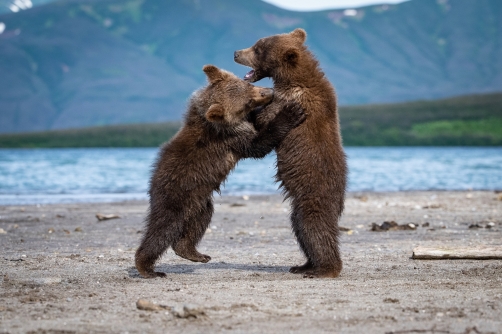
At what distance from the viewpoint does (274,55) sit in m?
7.62

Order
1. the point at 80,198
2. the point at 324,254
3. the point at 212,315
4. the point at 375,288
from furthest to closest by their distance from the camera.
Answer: the point at 80,198
the point at 324,254
the point at 375,288
the point at 212,315

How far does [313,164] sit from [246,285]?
1.33 m

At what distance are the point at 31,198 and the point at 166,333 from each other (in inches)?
591

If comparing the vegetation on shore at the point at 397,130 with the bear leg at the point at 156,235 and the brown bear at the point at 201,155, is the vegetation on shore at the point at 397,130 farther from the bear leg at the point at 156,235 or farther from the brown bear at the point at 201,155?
the bear leg at the point at 156,235

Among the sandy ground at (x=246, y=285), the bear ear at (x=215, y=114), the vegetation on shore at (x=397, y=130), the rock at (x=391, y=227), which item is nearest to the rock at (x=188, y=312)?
the sandy ground at (x=246, y=285)

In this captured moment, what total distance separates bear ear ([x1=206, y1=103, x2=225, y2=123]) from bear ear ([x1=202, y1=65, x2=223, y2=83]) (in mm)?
598

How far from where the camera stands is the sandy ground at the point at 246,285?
5.13 meters

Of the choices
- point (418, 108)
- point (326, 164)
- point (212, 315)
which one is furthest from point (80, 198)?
point (418, 108)

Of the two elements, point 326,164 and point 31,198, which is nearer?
point 326,164

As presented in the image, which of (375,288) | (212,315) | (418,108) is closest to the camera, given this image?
(212,315)

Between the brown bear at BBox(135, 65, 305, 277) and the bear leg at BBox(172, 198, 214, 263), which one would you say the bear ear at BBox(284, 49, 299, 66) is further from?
the bear leg at BBox(172, 198, 214, 263)

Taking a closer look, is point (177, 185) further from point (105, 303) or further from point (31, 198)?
point (31, 198)

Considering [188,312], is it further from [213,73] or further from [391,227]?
[391,227]

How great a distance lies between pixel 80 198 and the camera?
62.2 feet
